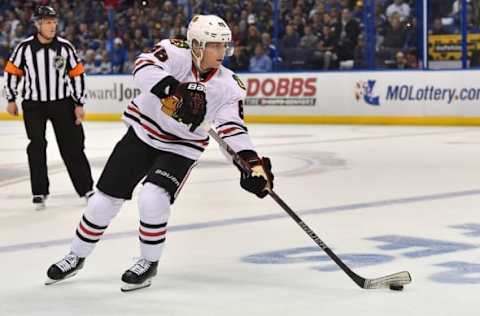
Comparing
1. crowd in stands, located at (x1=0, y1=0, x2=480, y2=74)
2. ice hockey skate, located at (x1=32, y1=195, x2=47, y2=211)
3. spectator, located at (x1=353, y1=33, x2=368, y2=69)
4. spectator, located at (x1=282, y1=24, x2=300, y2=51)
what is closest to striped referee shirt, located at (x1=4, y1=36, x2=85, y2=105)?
ice hockey skate, located at (x1=32, y1=195, x2=47, y2=211)

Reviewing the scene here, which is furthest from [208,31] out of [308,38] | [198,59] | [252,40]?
[252,40]

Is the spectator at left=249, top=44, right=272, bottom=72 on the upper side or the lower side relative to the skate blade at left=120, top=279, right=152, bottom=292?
lower

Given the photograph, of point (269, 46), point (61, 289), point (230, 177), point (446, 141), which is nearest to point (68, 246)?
point (61, 289)

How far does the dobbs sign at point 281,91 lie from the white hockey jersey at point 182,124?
35.7ft

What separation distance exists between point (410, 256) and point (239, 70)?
11.3 meters

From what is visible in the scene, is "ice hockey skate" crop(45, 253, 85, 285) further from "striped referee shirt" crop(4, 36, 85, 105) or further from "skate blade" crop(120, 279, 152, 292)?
"striped referee shirt" crop(4, 36, 85, 105)

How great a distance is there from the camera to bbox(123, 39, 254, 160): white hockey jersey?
12.5 ft

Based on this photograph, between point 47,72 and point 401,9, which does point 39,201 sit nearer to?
point 47,72

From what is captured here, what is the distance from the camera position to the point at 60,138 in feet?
20.8

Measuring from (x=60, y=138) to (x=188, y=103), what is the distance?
2960mm

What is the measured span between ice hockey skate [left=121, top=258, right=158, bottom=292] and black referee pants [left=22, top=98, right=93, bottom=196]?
262 cm

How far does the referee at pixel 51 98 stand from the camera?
6309 millimetres

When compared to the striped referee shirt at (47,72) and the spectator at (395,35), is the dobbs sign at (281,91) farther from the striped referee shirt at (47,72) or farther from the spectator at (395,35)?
the striped referee shirt at (47,72)

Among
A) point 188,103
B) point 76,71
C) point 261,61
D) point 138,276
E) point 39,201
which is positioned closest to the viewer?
point 188,103
